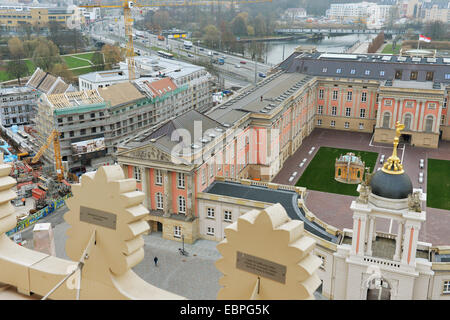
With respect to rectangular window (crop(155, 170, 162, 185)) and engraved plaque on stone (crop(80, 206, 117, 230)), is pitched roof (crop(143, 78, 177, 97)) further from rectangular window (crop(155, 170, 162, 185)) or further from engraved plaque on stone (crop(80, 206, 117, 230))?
engraved plaque on stone (crop(80, 206, 117, 230))

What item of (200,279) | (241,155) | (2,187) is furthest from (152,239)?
(2,187)

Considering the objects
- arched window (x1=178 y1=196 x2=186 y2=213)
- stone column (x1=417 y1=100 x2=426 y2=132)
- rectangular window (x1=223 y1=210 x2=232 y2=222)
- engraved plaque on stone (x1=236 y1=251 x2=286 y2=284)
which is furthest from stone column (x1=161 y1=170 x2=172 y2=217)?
stone column (x1=417 y1=100 x2=426 y2=132)

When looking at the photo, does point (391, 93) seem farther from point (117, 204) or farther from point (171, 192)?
point (117, 204)

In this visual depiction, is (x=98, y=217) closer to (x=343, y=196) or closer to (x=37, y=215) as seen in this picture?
(x=37, y=215)

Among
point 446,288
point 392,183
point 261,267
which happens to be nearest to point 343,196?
point 446,288

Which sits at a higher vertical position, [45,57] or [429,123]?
[45,57]

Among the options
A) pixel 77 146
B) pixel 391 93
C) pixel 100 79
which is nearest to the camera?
pixel 77 146
